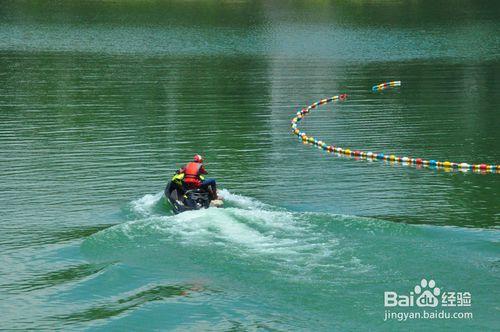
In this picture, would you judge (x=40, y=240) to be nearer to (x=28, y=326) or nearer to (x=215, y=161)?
(x=28, y=326)

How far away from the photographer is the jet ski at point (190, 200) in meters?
33.8

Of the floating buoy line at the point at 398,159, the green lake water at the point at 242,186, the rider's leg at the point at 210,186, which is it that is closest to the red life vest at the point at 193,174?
the rider's leg at the point at 210,186

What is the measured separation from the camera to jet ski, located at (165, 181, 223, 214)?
3381cm

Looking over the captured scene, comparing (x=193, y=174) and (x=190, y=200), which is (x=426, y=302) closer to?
(x=190, y=200)

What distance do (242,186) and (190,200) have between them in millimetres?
6320

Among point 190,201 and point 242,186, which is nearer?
→ point 190,201

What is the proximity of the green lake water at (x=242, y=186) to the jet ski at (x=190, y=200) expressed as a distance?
742 mm

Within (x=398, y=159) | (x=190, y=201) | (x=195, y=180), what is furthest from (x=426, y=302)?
(x=398, y=159)

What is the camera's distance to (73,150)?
4769 centimetres

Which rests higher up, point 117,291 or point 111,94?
point 111,94

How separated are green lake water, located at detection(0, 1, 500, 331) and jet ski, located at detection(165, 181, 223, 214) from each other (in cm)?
74

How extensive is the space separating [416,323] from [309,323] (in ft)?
9.36

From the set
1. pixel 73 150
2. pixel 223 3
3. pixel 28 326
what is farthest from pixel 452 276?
pixel 223 3

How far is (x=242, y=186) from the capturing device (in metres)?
40.0
